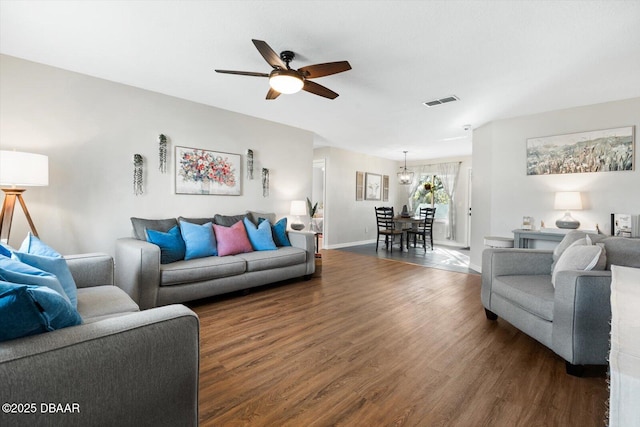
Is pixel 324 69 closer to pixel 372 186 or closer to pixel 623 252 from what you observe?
pixel 623 252

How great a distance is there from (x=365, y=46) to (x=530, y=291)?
2326 mm

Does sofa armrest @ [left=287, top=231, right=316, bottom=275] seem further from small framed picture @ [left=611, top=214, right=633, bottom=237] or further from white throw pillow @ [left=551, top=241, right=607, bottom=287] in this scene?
small framed picture @ [left=611, top=214, right=633, bottom=237]

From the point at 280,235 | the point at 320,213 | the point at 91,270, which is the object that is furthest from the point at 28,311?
the point at 320,213

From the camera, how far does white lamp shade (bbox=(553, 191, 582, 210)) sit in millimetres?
3752

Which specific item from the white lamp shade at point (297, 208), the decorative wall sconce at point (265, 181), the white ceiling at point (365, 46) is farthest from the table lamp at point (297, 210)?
the white ceiling at point (365, 46)

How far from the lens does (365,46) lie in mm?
2459

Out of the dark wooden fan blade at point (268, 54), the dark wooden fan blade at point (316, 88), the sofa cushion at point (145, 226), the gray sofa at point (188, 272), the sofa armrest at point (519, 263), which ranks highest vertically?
the dark wooden fan blade at point (268, 54)

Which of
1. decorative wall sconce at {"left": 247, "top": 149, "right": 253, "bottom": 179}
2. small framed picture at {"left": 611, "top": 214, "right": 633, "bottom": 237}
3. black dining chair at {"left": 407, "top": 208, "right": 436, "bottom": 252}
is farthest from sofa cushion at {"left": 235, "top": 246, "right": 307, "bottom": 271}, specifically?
small framed picture at {"left": 611, "top": 214, "right": 633, "bottom": 237}

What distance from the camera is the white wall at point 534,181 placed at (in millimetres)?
3609

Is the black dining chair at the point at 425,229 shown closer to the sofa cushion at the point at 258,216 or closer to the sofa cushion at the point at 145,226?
the sofa cushion at the point at 258,216

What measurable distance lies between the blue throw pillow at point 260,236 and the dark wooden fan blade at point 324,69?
215 cm

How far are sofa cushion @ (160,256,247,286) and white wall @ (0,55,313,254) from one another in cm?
101

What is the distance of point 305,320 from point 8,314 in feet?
6.97

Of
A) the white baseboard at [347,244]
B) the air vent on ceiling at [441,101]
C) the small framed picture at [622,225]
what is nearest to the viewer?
the small framed picture at [622,225]
